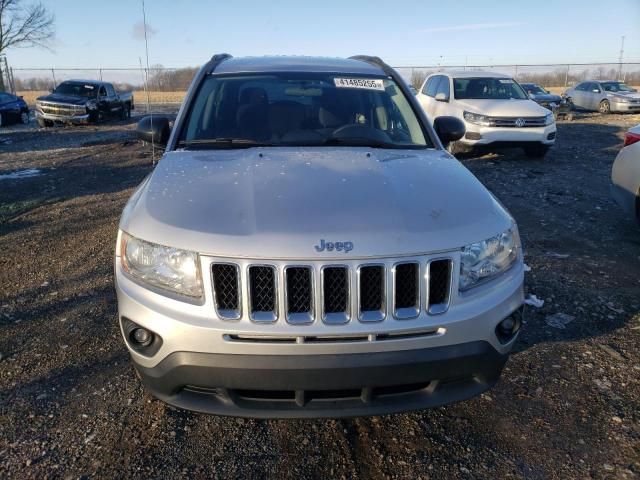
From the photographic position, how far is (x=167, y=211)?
240 cm

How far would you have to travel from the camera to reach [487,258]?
236 centimetres

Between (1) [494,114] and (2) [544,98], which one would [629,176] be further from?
(2) [544,98]

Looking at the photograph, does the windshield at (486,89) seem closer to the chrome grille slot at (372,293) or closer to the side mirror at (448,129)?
the side mirror at (448,129)

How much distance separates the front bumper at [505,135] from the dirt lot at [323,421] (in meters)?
5.49

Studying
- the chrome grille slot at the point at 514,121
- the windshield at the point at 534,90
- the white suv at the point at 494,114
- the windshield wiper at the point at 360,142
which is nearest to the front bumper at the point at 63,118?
the white suv at the point at 494,114

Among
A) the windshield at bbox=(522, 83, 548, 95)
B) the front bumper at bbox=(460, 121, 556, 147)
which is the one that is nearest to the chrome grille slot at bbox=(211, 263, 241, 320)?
the front bumper at bbox=(460, 121, 556, 147)

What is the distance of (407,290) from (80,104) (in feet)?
69.2

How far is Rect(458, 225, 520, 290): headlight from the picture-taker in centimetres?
228

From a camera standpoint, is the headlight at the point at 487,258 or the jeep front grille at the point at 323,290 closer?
the jeep front grille at the point at 323,290

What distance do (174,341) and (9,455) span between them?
1.08m

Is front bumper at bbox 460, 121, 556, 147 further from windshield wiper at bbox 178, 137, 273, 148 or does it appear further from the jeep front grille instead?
the jeep front grille

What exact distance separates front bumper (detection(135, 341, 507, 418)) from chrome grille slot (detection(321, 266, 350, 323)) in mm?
157

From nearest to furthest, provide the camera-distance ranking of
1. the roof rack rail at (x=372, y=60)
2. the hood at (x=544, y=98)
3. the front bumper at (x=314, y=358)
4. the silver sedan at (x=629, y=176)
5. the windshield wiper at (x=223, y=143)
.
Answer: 1. the front bumper at (x=314, y=358)
2. the windshield wiper at (x=223, y=143)
3. the roof rack rail at (x=372, y=60)
4. the silver sedan at (x=629, y=176)
5. the hood at (x=544, y=98)

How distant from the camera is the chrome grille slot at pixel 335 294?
211 centimetres
